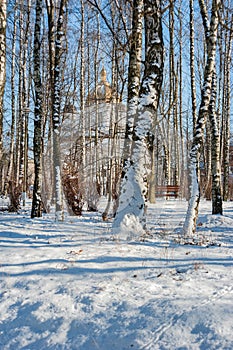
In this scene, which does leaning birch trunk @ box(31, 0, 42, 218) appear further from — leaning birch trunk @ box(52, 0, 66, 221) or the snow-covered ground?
the snow-covered ground

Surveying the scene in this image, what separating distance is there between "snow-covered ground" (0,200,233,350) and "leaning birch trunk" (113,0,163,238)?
0.44 metres

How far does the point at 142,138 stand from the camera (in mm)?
5484

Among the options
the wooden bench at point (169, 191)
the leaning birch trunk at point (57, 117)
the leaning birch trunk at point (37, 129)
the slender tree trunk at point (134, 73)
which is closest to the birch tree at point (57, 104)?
the leaning birch trunk at point (57, 117)

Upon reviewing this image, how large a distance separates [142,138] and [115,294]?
3128 millimetres

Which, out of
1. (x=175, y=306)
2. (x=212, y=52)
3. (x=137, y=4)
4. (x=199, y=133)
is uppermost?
(x=137, y=4)

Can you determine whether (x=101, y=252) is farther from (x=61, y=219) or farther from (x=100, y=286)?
(x=61, y=219)

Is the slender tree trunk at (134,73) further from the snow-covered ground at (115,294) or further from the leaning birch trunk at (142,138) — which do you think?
the snow-covered ground at (115,294)

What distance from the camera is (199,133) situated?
6.02 m

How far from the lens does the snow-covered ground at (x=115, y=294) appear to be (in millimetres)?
2428

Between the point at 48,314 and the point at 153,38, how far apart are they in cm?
516

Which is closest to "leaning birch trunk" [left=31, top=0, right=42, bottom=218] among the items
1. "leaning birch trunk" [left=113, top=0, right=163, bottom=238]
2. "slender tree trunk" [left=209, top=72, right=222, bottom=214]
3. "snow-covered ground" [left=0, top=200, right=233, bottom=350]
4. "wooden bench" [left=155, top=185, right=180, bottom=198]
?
"snow-covered ground" [left=0, top=200, right=233, bottom=350]

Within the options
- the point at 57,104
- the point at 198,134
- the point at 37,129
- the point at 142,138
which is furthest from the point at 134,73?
the point at 37,129

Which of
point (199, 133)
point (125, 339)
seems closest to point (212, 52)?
point (199, 133)

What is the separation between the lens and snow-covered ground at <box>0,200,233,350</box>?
2428mm
